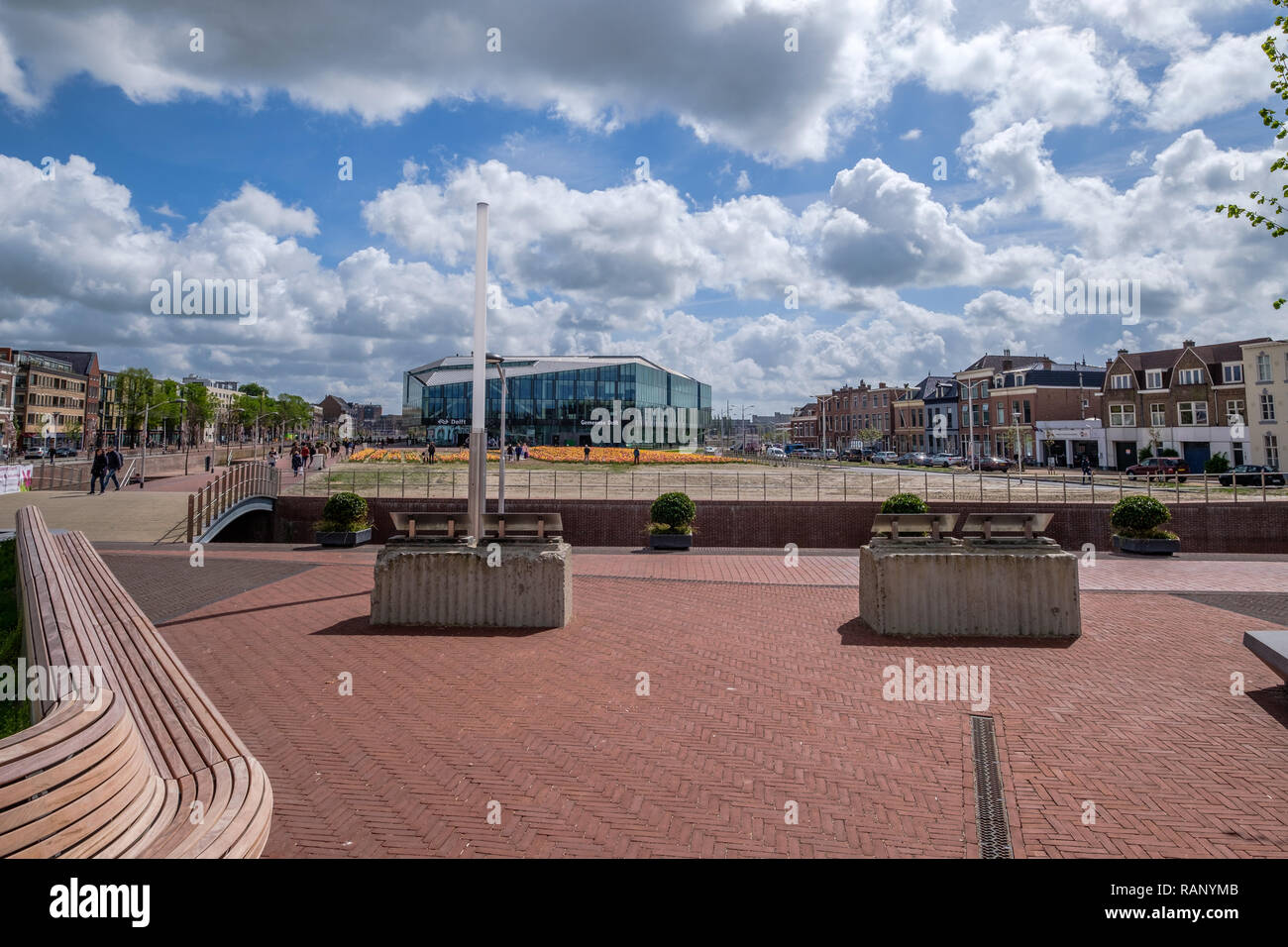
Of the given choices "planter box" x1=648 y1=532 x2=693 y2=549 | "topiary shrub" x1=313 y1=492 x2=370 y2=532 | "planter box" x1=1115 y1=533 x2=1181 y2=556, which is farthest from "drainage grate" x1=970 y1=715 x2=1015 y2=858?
"topiary shrub" x1=313 y1=492 x2=370 y2=532

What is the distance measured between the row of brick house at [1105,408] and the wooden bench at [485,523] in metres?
53.6

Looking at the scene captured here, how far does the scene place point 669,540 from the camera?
1800cm

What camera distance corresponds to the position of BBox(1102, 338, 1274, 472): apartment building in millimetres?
48500

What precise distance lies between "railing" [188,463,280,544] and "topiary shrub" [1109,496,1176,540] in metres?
23.5

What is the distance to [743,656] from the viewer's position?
8.02 metres

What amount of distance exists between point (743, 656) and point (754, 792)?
3300 mm

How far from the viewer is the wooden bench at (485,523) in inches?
377

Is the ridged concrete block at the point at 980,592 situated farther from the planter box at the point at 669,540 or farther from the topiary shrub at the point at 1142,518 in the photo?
the topiary shrub at the point at 1142,518

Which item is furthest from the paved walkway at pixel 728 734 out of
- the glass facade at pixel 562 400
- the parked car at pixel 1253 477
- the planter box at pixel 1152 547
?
the glass facade at pixel 562 400

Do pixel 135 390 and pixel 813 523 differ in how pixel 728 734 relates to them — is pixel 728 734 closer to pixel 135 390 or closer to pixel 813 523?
pixel 813 523

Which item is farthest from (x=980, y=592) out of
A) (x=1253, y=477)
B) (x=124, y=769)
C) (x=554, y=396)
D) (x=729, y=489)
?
(x=554, y=396)

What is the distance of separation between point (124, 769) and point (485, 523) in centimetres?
674
